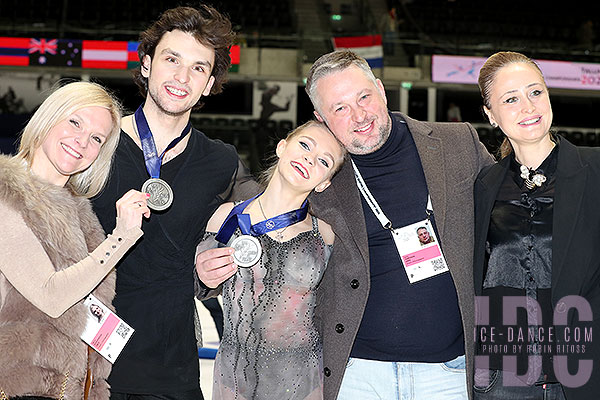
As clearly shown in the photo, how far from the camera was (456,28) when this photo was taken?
18.0m

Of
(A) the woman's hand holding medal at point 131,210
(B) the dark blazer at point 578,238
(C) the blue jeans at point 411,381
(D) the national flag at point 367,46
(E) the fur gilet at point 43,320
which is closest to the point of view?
(E) the fur gilet at point 43,320

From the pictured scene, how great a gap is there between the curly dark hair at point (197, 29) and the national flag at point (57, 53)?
1272 centimetres

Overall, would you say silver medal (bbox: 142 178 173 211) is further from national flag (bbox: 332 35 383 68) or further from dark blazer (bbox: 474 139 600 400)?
national flag (bbox: 332 35 383 68)

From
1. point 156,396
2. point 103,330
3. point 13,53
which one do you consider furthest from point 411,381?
point 13,53

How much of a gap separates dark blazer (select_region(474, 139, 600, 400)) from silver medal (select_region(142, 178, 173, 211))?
139cm

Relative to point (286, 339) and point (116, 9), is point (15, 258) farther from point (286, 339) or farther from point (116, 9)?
point (116, 9)

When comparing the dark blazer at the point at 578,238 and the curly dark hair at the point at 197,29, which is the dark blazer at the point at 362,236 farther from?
the curly dark hair at the point at 197,29

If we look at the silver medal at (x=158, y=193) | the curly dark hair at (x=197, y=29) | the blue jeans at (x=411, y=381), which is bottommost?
the blue jeans at (x=411, y=381)

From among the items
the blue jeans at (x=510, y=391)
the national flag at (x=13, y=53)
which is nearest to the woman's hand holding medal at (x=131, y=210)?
the blue jeans at (x=510, y=391)

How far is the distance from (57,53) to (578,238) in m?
14.3

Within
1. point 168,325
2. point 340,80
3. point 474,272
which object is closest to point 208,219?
point 168,325

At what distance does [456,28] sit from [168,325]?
17.0 meters

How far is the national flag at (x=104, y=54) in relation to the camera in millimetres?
14555

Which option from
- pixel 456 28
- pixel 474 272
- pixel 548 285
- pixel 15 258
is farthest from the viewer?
pixel 456 28
